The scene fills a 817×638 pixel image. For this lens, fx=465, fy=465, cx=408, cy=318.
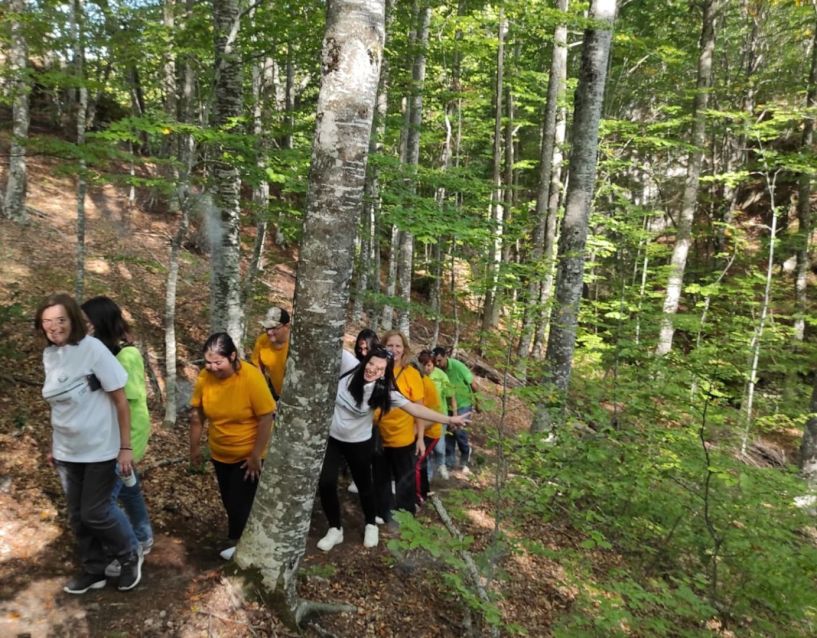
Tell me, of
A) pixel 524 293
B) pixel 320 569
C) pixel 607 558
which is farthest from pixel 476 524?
pixel 524 293

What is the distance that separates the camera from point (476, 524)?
5.59 meters

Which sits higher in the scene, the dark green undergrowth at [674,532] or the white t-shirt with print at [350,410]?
the white t-shirt with print at [350,410]

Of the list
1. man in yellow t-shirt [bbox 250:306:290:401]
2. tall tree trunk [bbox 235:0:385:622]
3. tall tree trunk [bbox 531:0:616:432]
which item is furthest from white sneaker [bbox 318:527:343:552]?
tall tree trunk [bbox 531:0:616:432]

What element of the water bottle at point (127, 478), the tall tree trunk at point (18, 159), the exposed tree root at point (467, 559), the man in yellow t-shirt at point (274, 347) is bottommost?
the exposed tree root at point (467, 559)

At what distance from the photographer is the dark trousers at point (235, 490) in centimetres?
355

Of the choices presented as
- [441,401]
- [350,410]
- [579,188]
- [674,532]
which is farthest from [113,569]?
[579,188]

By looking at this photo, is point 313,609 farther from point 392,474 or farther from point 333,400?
point 392,474

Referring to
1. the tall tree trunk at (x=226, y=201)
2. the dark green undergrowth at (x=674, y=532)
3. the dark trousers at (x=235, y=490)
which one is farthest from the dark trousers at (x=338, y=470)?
the tall tree trunk at (x=226, y=201)

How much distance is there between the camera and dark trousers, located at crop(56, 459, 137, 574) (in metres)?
2.88

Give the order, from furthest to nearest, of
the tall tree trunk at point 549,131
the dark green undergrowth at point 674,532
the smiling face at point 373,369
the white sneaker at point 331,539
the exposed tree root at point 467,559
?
1. the tall tree trunk at point 549,131
2. the white sneaker at point 331,539
3. the smiling face at point 373,369
4. the dark green undergrowth at point 674,532
5. the exposed tree root at point 467,559

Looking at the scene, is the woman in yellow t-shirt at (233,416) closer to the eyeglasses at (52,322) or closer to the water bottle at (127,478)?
the water bottle at (127,478)

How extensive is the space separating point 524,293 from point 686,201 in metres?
11.1

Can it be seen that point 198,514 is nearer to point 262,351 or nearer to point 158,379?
point 262,351

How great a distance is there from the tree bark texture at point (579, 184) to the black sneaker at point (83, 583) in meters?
5.42
